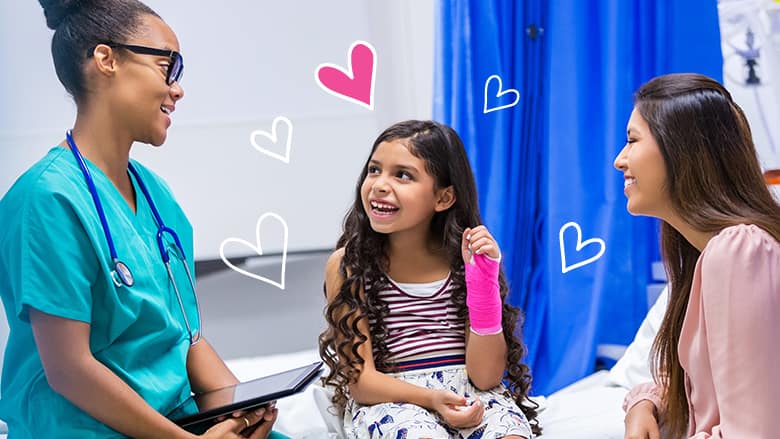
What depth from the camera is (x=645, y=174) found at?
3.88ft

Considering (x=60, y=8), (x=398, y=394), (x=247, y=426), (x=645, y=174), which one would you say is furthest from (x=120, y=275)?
(x=645, y=174)

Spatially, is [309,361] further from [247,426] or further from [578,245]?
[578,245]

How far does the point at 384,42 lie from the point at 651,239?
0.97 metres

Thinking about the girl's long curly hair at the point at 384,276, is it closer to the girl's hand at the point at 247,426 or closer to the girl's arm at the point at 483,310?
the girl's arm at the point at 483,310

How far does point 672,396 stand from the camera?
1.26 meters

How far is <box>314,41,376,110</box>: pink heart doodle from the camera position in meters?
2.42

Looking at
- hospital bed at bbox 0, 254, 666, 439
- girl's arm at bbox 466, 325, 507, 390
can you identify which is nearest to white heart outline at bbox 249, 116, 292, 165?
hospital bed at bbox 0, 254, 666, 439

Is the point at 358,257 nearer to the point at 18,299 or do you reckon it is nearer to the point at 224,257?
the point at 18,299

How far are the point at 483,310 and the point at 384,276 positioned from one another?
0.23 m

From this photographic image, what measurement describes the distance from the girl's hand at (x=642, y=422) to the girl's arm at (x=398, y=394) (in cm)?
28

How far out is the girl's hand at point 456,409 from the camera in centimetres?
143

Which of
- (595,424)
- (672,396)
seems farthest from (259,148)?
(672,396)

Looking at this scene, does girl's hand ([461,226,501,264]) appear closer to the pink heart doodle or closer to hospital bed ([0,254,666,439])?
hospital bed ([0,254,666,439])

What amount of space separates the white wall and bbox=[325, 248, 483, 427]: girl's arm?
3.21ft
